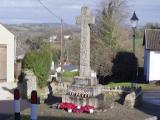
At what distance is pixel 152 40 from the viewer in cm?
4834

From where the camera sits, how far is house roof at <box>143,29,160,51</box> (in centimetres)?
4691

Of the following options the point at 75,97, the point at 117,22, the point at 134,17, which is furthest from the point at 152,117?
the point at 117,22

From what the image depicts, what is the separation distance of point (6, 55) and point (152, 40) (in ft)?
57.6

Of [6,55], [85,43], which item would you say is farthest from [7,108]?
[6,55]

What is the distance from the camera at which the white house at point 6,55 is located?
118ft

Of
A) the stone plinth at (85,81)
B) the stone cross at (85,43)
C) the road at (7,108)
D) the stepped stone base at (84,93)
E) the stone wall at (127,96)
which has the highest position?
the stone cross at (85,43)

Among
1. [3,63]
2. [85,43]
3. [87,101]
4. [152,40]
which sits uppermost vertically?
[152,40]

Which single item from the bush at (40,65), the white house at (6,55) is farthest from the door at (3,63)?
the bush at (40,65)

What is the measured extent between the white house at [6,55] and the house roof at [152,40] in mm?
15818

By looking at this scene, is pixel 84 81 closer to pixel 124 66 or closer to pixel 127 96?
pixel 127 96

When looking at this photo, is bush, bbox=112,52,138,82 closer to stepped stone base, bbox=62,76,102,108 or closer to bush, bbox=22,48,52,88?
bush, bbox=22,48,52,88

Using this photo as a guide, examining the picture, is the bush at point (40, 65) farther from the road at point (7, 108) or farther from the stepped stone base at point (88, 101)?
the stepped stone base at point (88, 101)

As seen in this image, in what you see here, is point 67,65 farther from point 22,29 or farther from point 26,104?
point 22,29

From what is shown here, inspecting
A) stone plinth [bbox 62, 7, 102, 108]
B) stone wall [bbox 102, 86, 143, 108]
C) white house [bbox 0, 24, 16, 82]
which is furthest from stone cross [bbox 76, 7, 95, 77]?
white house [bbox 0, 24, 16, 82]
